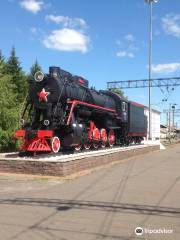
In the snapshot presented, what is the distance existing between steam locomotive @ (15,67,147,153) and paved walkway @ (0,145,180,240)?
4.46 meters

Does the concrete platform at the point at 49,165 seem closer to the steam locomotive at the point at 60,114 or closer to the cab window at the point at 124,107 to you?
the steam locomotive at the point at 60,114

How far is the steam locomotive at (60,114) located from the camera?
18672 millimetres

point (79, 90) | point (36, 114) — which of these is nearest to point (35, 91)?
point (36, 114)

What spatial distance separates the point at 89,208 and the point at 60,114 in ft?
35.4

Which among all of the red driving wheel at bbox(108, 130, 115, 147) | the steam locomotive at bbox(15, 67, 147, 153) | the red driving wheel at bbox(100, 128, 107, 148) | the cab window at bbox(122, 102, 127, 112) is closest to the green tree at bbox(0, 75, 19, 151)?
the steam locomotive at bbox(15, 67, 147, 153)

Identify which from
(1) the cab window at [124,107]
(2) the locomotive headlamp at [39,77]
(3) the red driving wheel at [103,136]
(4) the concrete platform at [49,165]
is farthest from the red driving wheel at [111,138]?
(4) the concrete platform at [49,165]

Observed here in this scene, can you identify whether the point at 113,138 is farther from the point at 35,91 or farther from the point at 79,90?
the point at 35,91

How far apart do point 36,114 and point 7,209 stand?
11.2 meters

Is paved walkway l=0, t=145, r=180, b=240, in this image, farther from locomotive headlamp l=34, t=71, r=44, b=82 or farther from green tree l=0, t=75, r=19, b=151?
green tree l=0, t=75, r=19, b=151

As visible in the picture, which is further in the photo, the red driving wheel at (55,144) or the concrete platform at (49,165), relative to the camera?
the red driving wheel at (55,144)

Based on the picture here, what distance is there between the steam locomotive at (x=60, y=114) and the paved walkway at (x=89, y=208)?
4463 millimetres

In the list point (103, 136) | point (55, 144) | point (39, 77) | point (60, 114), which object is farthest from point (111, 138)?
point (39, 77)

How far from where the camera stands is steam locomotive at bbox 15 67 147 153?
18.7 metres

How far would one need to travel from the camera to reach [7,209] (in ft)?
29.9
